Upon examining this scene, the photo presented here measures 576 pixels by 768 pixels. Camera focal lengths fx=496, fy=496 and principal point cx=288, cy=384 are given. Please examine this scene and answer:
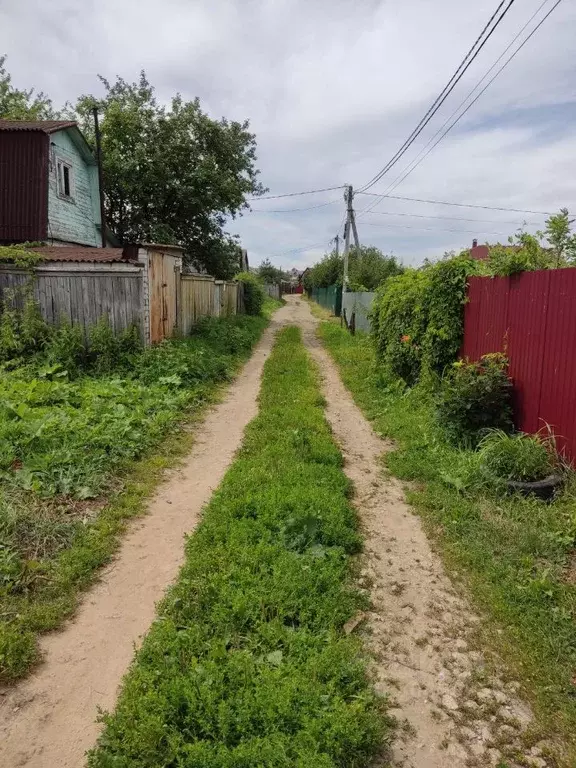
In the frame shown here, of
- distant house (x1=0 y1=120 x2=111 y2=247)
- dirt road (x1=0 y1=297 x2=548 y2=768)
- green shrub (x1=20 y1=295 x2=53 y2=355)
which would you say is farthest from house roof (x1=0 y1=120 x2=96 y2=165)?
dirt road (x1=0 y1=297 x2=548 y2=768)

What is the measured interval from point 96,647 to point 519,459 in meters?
4.08

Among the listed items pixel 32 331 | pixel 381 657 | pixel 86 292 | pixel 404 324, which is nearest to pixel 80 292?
pixel 86 292

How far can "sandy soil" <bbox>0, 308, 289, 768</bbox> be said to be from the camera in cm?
246

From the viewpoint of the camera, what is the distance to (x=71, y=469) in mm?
5219

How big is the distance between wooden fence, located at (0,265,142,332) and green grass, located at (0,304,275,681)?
1.19 meters

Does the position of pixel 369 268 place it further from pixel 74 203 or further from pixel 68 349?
pixel 68 349

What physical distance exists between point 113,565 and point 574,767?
318cm

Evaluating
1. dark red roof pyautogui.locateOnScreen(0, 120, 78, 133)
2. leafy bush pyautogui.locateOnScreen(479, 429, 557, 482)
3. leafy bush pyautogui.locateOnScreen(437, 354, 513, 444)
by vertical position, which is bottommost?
leafy bush pyautogui.locateOnScreen(479, 429, 557, 482)

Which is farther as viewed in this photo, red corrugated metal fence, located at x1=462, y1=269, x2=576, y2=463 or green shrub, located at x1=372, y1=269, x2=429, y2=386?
green shrub, located at x1=372, y1=269, x2=429, y2=386

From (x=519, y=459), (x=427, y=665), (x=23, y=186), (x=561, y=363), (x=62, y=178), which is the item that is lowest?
(x=427, y=665)

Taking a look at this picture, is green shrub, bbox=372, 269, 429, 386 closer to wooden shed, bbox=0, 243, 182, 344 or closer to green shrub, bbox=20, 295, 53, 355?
wooden shed, bbox=0, 243, 182, 344

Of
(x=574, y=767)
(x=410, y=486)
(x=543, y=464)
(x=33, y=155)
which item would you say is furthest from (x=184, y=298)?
(x=574, y=767)

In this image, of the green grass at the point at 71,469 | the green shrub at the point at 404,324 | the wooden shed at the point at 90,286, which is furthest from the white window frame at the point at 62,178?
the green shrub at the point at 404,324

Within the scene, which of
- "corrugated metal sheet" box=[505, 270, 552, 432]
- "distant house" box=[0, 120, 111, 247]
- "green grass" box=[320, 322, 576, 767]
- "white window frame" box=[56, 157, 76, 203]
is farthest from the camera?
"white window frame" box=[56, 157, 76, 203]
